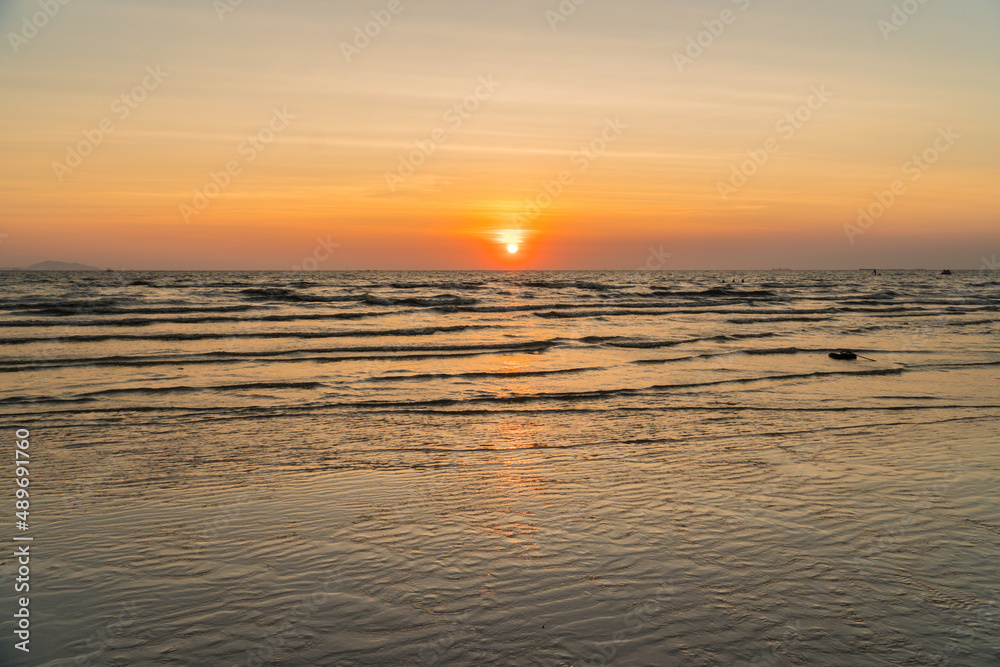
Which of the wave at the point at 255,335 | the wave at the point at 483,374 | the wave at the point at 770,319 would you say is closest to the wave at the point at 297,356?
the wave at the point at 483,374

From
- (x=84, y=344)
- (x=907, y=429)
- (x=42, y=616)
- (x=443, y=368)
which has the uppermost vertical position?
(x=84, y=344)

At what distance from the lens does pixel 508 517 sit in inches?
268

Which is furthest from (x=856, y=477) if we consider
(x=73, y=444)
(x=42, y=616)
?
(x=73, y=444)

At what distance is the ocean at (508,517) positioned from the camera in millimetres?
4441

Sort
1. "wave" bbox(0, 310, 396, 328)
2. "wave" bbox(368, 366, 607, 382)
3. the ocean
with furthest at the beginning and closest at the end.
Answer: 1. "wave" bbox(0, 310, 396, 328)
2. "wave" bbox(368, 366, 607, 382)
3. the ocean

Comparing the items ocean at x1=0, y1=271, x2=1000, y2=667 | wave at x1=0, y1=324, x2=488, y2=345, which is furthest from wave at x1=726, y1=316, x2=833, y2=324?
ocean at x1=0, y1=271, x2=1000, y2=667

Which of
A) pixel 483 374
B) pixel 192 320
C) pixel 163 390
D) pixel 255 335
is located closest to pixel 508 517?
pixel 483 374

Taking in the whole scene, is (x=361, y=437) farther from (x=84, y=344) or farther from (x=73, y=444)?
(x=84, y=344)

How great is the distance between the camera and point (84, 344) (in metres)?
23.9

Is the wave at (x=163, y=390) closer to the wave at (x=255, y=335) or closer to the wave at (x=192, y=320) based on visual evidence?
the wave at (x=255, y=335)

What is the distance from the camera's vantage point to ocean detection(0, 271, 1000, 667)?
4441mm

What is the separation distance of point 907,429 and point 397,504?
8.91 meters

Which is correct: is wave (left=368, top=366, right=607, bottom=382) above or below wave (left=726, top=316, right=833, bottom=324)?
below

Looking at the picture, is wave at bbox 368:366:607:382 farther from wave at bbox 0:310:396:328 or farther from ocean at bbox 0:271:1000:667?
wave at bbox 0:310:396:328
